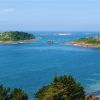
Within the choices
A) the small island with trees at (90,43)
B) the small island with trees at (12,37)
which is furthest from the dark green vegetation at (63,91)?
the small island with trees at (12,37)

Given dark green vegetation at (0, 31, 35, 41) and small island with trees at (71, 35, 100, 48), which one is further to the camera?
dark green vegetation at (0, 31, 35, 41)

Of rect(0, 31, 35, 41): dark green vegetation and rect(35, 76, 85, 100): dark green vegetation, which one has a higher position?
rect(35, 76, 85, 100): dark green vegetation

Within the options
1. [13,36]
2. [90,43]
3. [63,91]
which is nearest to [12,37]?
[13,36]

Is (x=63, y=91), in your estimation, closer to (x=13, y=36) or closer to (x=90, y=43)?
(x=90, y=43)

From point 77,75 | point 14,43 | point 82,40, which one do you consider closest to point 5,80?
point 77,75

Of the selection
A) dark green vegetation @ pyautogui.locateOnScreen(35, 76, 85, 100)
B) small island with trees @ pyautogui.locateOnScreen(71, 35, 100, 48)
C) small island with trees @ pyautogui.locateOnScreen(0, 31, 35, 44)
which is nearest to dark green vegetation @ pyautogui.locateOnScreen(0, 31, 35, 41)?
small island with trees @ pyautogui.locateOnScreen(0, 31, 35, 44)

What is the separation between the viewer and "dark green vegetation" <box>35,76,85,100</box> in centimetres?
2633

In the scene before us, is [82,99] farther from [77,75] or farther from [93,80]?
[77,75]

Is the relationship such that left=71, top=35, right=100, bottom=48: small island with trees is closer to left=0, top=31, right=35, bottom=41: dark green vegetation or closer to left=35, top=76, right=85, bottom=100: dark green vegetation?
left=0, top=31, right=35, bottom=41: dark green vegetation

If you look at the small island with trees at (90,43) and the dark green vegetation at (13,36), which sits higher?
the dark green vegetation at (13,36)

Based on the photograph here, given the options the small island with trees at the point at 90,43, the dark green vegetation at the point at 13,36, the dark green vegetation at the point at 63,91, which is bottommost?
the small island with trees at the point at 90,43

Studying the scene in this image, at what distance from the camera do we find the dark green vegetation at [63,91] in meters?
26.3

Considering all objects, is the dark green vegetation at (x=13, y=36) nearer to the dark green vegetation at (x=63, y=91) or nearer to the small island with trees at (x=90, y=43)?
the small island with trees at (x=90, y=43)

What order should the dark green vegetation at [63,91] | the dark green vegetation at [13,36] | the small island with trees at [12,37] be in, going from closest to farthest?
the dark green vegetation at [63,91], the small island with trees at [12,37], the dark green vegetation at [13,36]
